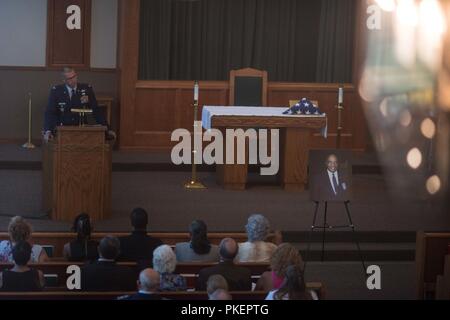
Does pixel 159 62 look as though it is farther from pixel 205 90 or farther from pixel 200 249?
pixel 200 249

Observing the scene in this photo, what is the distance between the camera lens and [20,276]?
721 centimetres

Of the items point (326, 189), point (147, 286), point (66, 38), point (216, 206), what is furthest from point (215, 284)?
point (66, 38)

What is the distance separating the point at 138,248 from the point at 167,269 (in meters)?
1.14

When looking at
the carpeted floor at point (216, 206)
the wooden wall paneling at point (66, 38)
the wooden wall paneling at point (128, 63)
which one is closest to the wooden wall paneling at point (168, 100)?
the wooden wall paneling at point (128, 63)

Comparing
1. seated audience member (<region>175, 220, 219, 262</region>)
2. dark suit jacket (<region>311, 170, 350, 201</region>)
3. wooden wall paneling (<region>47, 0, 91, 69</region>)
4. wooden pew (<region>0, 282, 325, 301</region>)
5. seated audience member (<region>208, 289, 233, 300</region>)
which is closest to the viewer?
seated audience member (<region>208, 289, 233, 300</region>)

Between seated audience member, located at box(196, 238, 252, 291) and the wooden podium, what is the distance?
3288mm

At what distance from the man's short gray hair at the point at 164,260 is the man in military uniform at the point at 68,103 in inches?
167

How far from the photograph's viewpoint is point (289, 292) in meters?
6.69

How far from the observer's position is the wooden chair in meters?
14.2

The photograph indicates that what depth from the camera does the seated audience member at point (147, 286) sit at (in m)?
6.57

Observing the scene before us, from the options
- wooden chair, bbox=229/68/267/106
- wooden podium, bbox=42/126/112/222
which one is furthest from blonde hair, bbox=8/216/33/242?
wooden chair, bbox=229/68/267/106

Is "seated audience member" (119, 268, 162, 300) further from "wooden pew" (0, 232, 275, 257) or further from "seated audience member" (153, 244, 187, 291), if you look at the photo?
"wooden pew" (0, 232, 275, 257)
